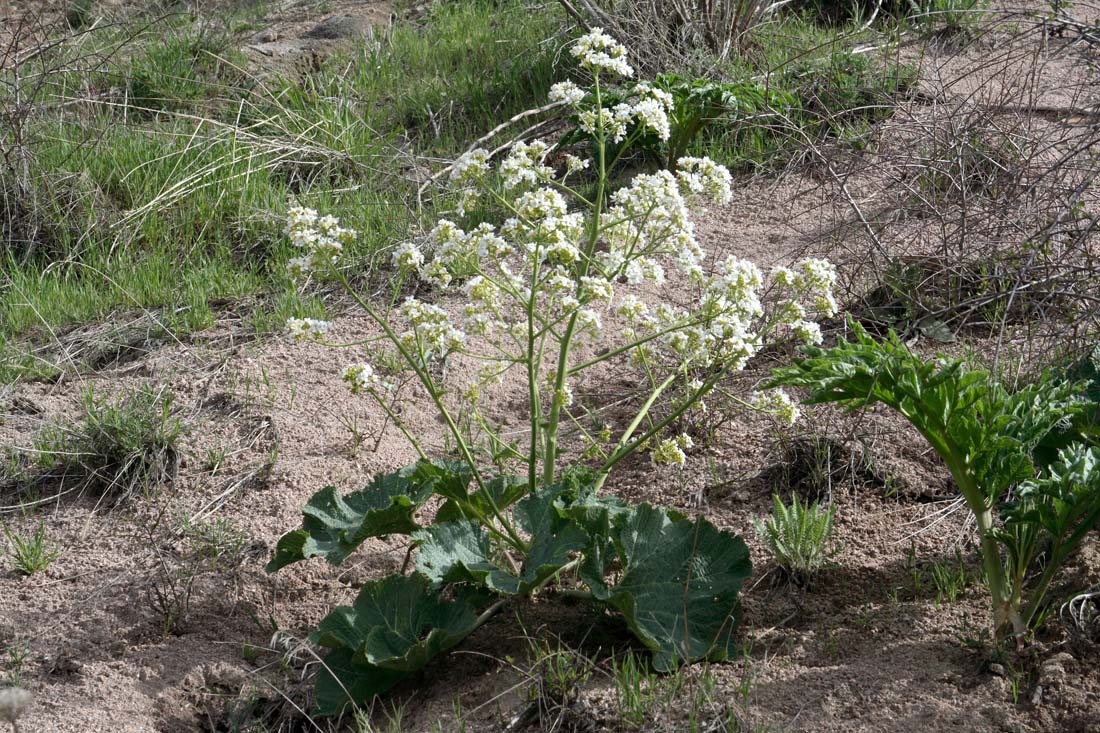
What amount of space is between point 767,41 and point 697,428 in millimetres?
3293

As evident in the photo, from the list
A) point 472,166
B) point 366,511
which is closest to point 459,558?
point 366,511

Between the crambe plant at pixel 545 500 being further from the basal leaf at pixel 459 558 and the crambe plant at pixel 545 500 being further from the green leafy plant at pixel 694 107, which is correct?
the green leafy plant at pixel 694 107

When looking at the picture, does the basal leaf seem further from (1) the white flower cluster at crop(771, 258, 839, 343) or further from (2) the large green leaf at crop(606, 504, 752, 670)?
(1) the white flower cluster at crop(771, 258, 839, 343)

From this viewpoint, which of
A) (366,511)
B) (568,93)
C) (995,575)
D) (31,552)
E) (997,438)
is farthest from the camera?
(31,552)

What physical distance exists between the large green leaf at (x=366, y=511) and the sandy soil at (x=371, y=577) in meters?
0.28

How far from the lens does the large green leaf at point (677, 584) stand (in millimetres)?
2453

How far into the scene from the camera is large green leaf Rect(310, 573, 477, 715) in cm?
249

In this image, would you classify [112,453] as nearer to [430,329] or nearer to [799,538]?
[430,329]

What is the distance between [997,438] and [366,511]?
1.46m

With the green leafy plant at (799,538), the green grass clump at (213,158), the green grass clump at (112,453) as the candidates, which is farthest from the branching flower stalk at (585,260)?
the green grass clump at (213,158)

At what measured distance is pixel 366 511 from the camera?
8.89 ft

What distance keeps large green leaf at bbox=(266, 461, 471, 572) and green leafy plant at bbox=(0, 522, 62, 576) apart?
0.91 meters

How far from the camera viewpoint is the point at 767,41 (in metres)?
6.01

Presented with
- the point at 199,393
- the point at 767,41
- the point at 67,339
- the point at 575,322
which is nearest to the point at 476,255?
the point at 575,322
